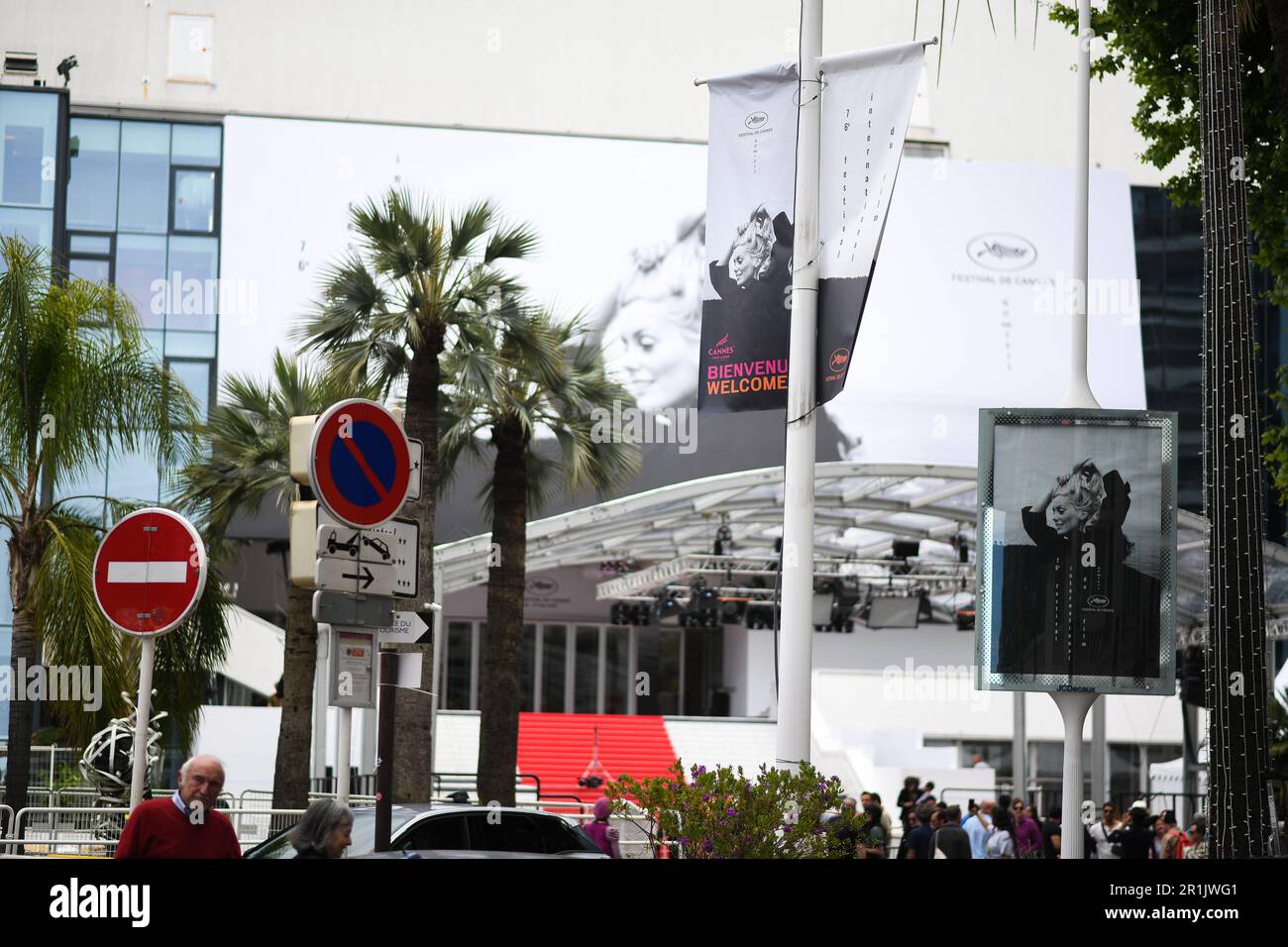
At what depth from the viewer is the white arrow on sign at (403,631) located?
276 inches

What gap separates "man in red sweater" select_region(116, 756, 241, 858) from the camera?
18.0 feet

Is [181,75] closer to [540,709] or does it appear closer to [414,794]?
[540,709]

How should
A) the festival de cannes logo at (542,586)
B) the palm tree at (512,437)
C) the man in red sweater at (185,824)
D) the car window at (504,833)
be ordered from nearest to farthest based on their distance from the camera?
the man in red sweater at (185,824)
the car window at (504,833)
the palm tree at (512,437)
the festival de cannes logo at (542,586)

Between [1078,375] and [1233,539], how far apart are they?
330cm

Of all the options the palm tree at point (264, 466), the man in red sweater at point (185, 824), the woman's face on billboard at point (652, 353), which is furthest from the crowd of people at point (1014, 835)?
the woman's face on billboard at point (652, 353)

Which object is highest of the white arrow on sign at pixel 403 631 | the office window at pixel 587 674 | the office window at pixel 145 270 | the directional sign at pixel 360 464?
the office window at pixel 145 270

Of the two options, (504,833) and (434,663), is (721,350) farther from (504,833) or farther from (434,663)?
(434,663)

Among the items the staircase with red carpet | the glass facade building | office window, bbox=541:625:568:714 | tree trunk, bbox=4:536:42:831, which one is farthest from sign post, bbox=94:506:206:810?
office window, bbox=541:625:568:714

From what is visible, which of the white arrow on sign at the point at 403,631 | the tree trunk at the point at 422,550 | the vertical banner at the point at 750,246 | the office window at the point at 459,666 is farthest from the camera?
the office window at the point at 459,666

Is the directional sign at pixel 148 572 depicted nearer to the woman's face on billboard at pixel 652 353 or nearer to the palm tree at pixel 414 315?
the palm tree at pixel 414 315

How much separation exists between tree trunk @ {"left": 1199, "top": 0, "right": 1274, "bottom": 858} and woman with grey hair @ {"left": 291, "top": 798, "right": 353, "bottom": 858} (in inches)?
197

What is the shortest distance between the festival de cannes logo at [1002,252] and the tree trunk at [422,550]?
1128 inches

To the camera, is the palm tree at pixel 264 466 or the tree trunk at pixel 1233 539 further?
the palm tree at pixel 264 466

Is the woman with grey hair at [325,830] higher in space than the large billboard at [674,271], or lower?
lower
